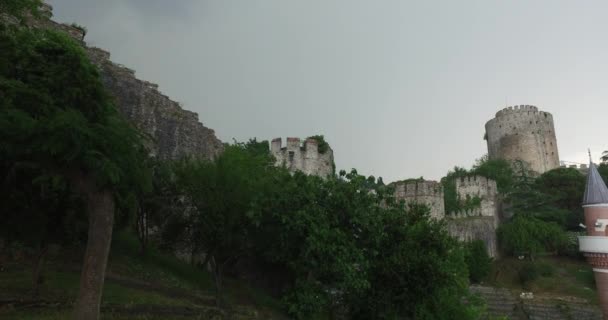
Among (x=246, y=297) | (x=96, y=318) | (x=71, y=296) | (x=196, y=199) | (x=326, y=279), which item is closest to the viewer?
(x=96, y=318)

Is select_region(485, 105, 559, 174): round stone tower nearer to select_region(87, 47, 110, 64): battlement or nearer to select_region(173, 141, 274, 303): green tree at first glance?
select_region(173, 141, 274, 303): green tree

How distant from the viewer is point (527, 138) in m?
65.2

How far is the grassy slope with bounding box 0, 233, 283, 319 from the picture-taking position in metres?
12.2

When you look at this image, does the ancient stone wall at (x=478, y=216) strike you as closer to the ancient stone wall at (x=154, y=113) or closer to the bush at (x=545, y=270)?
the bush at (x=545, y=270)

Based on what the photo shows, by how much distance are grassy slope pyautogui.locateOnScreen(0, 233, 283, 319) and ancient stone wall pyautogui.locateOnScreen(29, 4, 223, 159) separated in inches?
249

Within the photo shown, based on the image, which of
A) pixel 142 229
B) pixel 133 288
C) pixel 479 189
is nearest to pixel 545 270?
pixel 479 189

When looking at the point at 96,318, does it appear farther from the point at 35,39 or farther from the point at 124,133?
the point at 35,39

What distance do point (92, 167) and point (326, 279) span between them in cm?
912

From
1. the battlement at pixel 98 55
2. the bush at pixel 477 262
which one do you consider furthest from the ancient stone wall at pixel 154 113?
the bush at pixel 477 262

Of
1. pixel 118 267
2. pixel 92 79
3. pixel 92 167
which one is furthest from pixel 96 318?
pixel 118 267

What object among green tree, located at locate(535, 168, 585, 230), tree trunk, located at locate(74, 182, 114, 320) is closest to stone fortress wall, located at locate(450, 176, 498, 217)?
green tree, located at locate(535, 168, 585, 230)

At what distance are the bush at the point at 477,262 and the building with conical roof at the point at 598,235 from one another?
24.1 feet

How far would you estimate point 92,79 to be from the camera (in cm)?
1176

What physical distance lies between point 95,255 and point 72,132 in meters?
2.72
